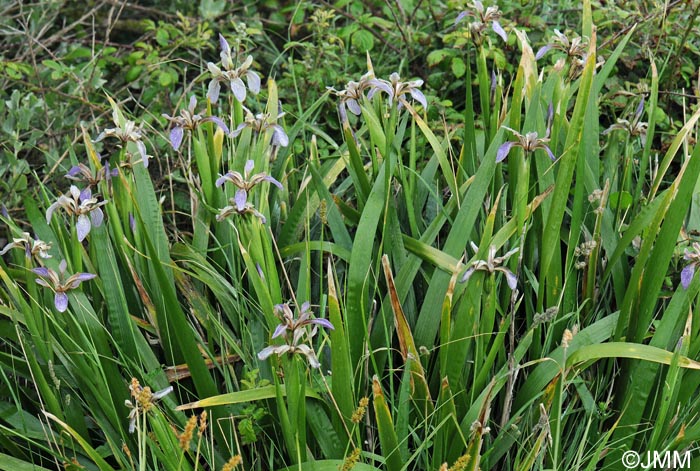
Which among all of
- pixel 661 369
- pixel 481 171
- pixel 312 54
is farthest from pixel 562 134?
pixel 312 54

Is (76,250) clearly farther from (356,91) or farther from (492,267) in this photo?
(492,267)

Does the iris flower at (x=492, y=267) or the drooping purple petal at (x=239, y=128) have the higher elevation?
the drooping purple petal at (x=239, y=128)

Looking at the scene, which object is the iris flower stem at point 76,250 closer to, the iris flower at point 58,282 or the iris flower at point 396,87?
the iris flower at point 58,282

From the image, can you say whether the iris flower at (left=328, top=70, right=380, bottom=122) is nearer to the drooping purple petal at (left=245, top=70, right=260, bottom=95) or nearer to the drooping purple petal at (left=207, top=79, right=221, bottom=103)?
the drooping purple petal at (left=245, top=70, right=260, bottom=95)

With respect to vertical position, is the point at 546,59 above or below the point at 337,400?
above

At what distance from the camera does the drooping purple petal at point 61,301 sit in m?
1.80

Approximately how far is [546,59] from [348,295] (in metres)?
1.74

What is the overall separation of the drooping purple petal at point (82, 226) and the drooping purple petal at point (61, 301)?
140 millimetres

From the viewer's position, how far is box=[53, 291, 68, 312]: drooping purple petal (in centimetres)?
180

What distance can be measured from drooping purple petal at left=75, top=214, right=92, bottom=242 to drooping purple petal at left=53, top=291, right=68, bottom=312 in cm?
14

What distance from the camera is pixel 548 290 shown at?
2.09 meters

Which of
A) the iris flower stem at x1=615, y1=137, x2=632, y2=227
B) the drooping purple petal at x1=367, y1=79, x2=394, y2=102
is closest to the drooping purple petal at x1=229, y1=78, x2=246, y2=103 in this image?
the drooping purple petal at x1=367, y1=79, x2=394, y2=102

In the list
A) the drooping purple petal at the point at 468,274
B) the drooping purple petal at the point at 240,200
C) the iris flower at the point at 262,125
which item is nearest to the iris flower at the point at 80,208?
the drooping purple petal at the point at 240,200

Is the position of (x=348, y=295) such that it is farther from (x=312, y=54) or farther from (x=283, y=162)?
(x=312, y=54)
